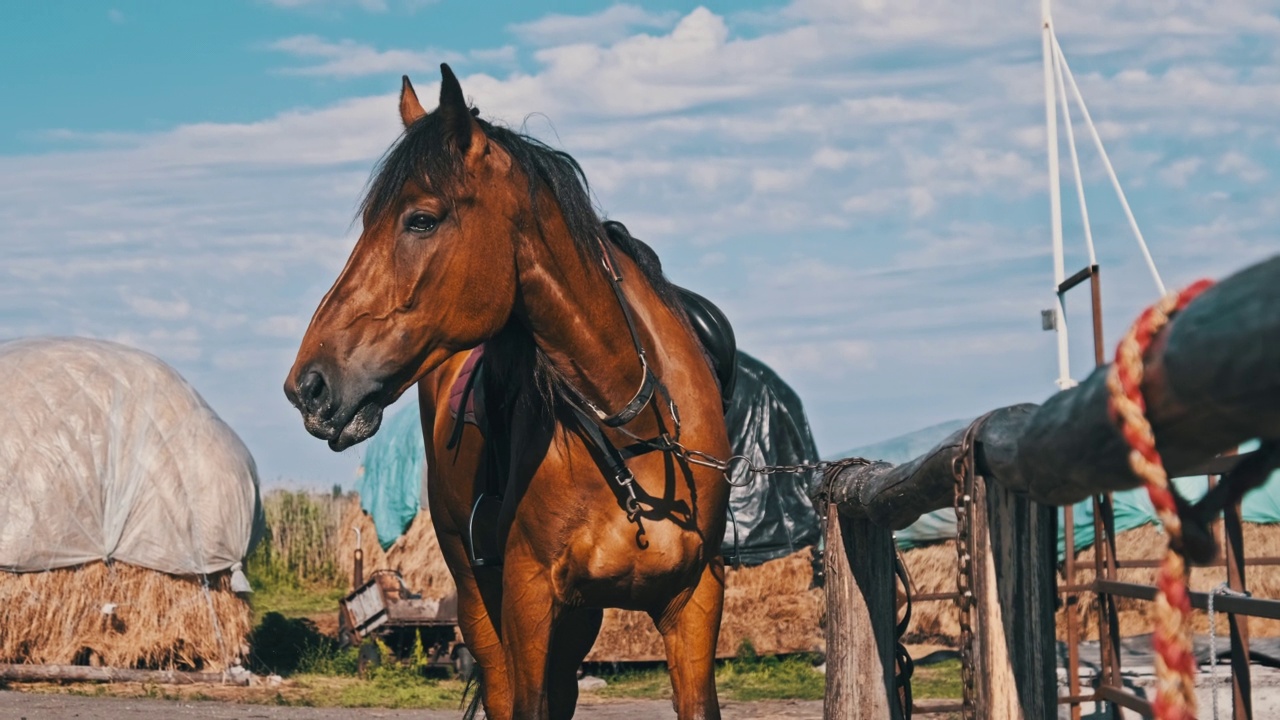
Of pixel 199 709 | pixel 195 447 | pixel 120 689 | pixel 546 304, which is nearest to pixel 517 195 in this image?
pixel 546 304

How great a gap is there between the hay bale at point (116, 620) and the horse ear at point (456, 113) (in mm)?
9881

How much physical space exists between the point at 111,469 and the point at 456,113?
1054 cm

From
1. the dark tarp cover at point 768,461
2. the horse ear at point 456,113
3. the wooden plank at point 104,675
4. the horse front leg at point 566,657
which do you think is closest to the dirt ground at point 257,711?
the wooden plank at point 104,675

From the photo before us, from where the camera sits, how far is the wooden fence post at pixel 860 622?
381cm

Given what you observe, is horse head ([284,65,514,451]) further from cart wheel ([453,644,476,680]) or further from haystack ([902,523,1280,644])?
cart wheel ([453,644,476,680])

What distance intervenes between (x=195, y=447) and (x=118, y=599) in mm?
1721

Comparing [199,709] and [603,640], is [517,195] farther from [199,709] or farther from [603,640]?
[603,640]

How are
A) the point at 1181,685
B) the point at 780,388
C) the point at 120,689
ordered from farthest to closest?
the point at 780,388
the point at 120,689
the point at 1181,685

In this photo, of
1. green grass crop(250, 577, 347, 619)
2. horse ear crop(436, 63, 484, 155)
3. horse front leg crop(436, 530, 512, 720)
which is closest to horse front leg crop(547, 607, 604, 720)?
horse front leg crop(436, 530, 512, 720)

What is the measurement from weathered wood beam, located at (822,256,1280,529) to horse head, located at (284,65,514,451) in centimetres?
199

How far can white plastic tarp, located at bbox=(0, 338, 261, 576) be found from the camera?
12.4 m

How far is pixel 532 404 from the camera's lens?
419 cm

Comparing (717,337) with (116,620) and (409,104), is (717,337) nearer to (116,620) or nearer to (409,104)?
(409,104)

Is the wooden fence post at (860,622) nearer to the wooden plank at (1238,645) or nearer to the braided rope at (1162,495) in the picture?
the wooden plank at (1238,645)
